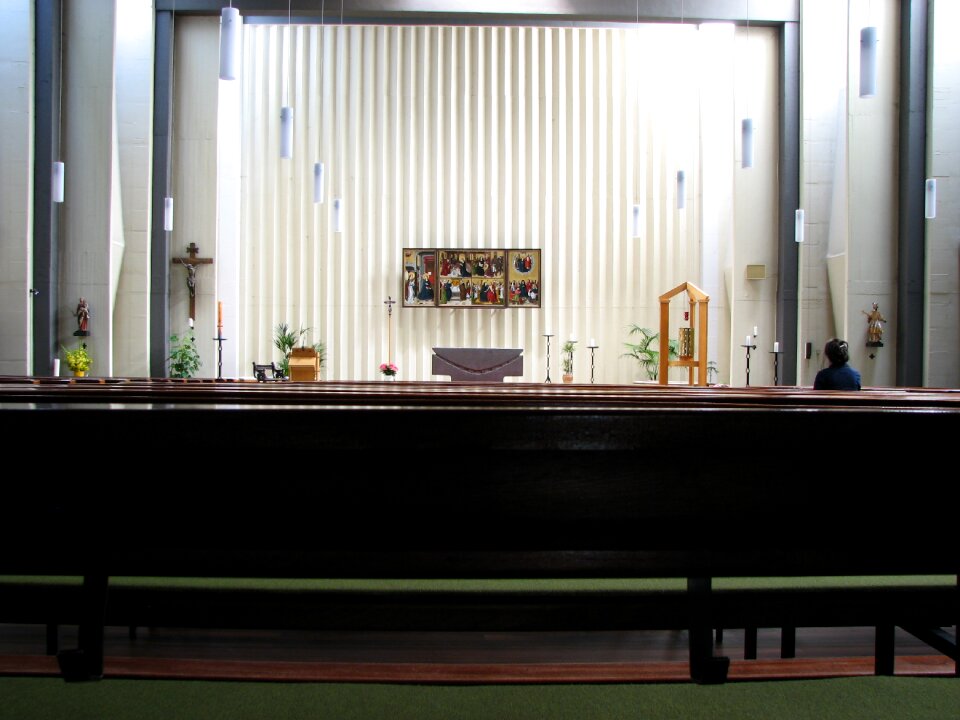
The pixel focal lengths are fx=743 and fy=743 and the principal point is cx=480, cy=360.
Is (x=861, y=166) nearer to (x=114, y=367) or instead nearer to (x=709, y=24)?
(x=709, y=24)

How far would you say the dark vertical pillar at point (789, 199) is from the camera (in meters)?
11.5

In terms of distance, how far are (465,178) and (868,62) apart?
7.26m

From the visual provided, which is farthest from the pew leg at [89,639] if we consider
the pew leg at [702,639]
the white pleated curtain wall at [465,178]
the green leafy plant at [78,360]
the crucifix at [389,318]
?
the white pleated curtain wall at [465,178]

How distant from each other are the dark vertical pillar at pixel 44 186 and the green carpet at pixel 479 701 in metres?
9.27

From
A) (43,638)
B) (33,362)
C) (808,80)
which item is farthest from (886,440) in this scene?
(808,80)

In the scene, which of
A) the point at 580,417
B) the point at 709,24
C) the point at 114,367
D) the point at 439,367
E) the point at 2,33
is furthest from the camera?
the point at 709,24

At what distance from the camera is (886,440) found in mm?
1052

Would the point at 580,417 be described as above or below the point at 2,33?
below

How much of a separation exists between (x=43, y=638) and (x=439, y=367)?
8.20m

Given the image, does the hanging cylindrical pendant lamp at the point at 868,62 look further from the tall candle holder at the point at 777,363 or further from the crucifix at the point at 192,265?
the crucifix at the point at 192,265

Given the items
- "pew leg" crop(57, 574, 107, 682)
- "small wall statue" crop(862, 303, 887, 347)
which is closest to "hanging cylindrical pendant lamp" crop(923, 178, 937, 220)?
"small wall statue" crop(862, 303, 887, 347)

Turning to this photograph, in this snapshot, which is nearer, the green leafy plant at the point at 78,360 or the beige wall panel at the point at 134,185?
the green leafy plant at the point at 78,360

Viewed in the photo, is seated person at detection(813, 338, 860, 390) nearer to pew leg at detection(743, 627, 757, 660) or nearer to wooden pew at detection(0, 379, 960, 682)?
pew leg at detection(743, 627, 757, 660)

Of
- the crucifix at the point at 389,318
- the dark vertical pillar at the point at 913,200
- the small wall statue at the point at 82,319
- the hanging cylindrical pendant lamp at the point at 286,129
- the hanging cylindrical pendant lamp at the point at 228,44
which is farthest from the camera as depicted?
the crucifix at the point at 389,318
